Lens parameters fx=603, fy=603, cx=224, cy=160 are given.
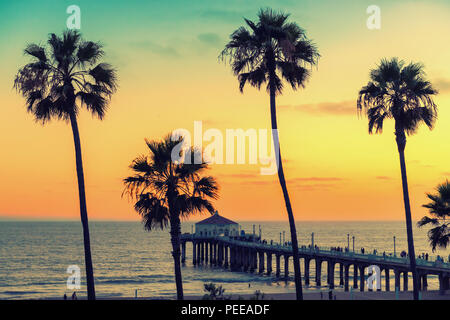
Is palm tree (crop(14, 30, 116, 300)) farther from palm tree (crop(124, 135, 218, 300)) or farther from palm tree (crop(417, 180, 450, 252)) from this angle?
palm tree (crop(417, 180, 450, 252))

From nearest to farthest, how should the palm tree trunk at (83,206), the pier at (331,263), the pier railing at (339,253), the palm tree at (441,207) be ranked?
1. the palm tree trunk at (83,206)
2. the palm tree at (441,207)
3. the pier railing at (339,253)
4. the pier at (331,263)

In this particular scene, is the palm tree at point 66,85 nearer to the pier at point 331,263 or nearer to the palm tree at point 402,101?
the palm tree at point 402,101

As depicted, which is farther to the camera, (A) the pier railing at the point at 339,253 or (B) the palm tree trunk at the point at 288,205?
(A) the pier railing at the point at 339,253

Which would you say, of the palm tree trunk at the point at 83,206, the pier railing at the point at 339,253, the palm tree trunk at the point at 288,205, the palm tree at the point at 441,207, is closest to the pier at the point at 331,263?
the pier railing at the point at 339,253

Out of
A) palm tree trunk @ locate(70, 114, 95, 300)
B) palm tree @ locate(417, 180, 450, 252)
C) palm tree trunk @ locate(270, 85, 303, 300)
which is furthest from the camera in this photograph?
palm tree @ locate(417, 180, 450, 252)

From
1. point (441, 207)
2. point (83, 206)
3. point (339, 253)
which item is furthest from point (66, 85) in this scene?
point (339, 253)

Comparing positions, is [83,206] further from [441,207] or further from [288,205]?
[441,207]

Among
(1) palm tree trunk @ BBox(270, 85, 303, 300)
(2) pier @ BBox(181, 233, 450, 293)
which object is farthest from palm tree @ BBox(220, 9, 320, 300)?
(2) pier @ BBox(181, 233, 450, 293)

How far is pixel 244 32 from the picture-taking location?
974 inches

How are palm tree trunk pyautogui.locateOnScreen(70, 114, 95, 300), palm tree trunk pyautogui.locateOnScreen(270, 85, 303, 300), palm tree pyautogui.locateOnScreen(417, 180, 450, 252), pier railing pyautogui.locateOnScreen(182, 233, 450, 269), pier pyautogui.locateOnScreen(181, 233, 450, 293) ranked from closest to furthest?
palm tree trunk pyautogui.locateOnScreen(70, 114, 95, 300), palm tree trunk pyautogui.locateOnScreen(270, 85, 303, 300), palm tree pyautogui.locateOnScreen(417, 180, 450, 252), pier railing pyautogui.locateOnScreen(182, 233, 450, 269), pier pyautogui.locateOnScreen(181, 233, 450, 293)
